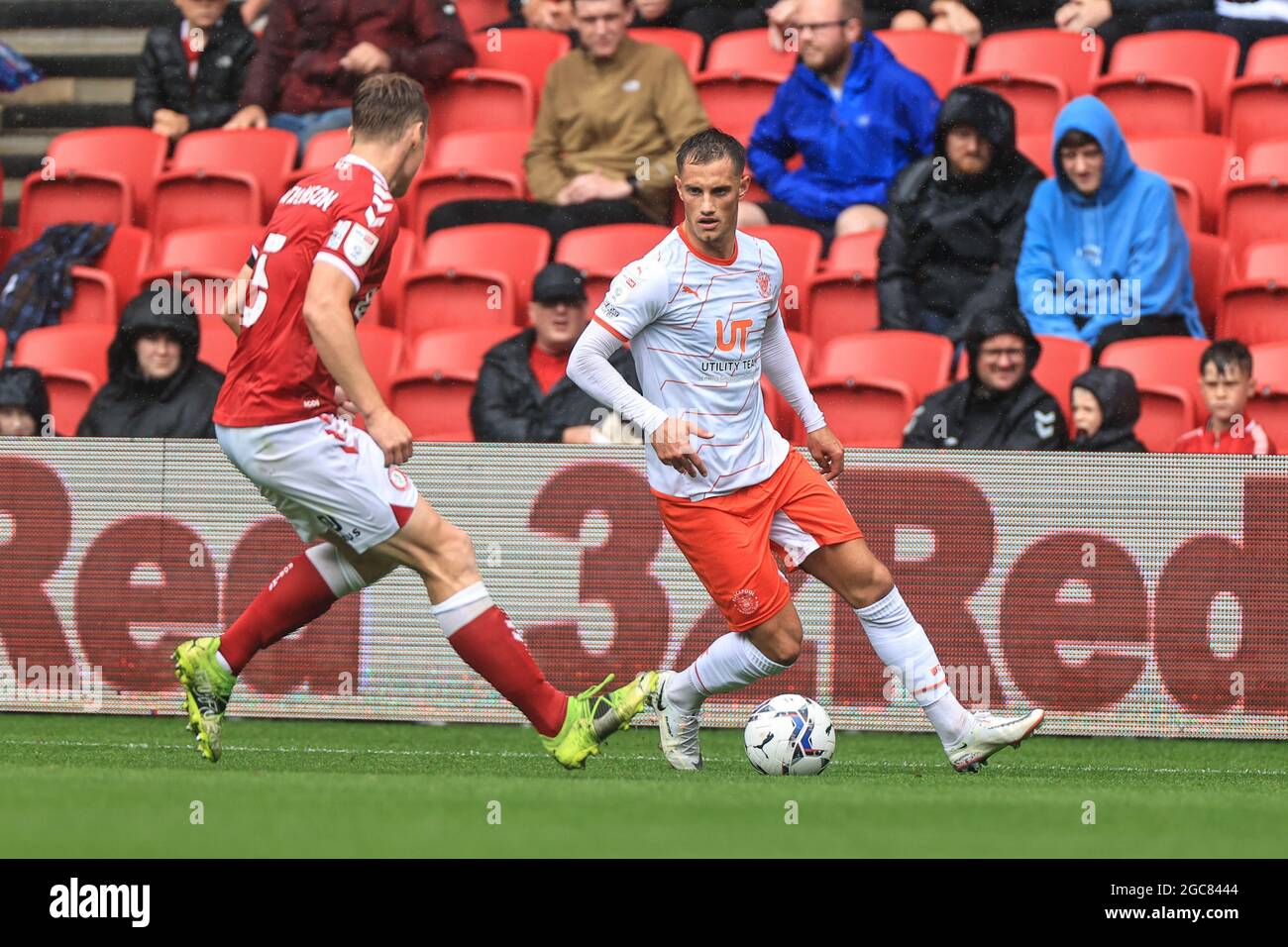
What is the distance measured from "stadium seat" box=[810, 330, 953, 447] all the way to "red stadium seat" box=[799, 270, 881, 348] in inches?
14.8

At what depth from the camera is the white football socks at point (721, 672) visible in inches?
239

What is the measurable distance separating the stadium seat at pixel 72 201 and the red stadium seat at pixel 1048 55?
5073mm

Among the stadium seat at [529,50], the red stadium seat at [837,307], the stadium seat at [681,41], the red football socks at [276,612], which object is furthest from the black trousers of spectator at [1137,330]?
the red football socks at [276,612]

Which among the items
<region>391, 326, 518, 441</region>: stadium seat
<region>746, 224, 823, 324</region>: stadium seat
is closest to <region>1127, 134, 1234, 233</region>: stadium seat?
<region>746, 224, 823, 324</region>: stadium seat

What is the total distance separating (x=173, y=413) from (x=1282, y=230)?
18.9ft

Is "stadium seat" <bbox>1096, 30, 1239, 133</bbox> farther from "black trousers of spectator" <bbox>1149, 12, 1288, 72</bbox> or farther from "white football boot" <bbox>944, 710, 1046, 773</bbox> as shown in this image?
"white football boot" <bbox>944, 710, 1046, 773</bbox>

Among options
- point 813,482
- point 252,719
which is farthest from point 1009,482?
point 252,719

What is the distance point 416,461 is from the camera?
820cm

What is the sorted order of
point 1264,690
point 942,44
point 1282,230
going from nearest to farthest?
point 1264,690
point 1282,230
point 942,44

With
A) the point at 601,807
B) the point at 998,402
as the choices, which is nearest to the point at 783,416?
the point at 998,402

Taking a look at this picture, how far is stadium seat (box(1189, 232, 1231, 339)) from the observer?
9.74 m

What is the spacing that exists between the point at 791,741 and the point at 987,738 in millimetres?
619
